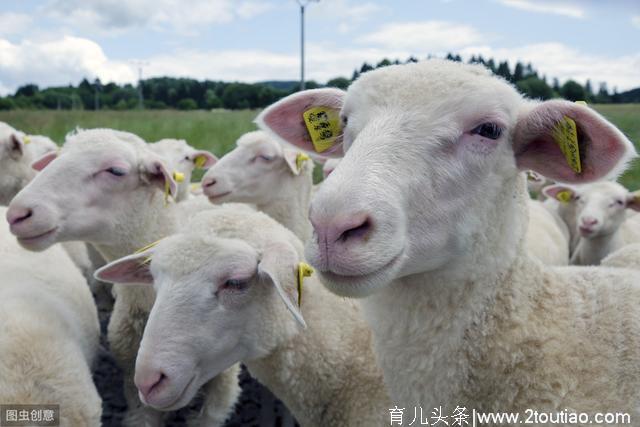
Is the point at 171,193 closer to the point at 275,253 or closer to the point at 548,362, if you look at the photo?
the point at 275,253

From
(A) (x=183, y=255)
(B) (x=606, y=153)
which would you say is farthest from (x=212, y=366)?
(B) (x=606, y=153)

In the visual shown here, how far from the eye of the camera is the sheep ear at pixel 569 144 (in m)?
1.74

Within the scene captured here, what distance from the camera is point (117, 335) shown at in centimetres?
339

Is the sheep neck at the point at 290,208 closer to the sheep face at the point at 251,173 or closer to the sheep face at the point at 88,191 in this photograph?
the sheep face at the point at 251,173

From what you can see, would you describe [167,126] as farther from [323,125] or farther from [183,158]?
[323,125]

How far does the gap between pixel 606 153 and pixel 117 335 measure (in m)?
2.87

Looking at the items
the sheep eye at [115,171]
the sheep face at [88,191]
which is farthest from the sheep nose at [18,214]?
the sheep eye at [115,171]

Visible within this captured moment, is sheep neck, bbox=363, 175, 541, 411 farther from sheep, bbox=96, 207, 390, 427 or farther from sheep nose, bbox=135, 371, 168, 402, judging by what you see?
sheep nose, bbox=135, 371, 168, 402

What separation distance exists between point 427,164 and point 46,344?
6.56ft

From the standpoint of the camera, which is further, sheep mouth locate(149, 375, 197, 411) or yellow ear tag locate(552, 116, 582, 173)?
sheep mouth locate(149, 375, 197, 411)

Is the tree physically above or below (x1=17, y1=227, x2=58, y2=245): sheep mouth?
above

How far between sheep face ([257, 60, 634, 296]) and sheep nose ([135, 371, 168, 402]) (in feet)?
3.38

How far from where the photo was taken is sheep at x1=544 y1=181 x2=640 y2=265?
17.8ft

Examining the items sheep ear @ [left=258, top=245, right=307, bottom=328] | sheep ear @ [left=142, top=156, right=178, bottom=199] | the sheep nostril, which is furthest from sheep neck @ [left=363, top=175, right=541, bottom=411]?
sheep ear @ [left=142, top=156, right=178, bottom=199]
